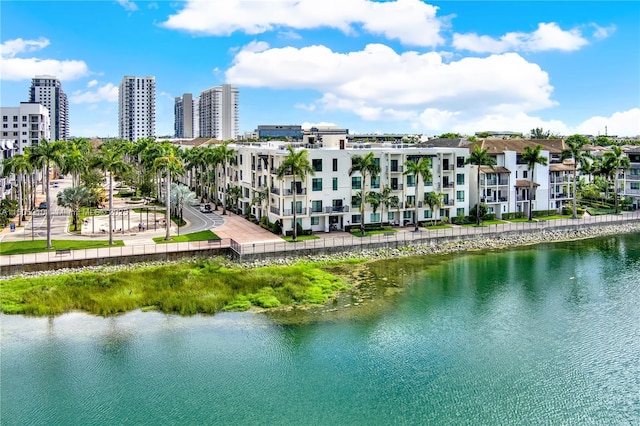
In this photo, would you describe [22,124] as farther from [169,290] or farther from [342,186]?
[169,290]

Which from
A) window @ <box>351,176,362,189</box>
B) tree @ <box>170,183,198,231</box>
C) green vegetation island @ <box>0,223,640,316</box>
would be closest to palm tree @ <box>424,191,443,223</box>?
window @ <box>351,176,362,189</box>

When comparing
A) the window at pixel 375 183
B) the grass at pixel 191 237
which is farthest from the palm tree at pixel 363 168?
the grass at pixel 191 237

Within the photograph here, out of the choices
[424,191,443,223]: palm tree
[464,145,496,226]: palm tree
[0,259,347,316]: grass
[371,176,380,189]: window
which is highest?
[464,145,496,226]: palm tree

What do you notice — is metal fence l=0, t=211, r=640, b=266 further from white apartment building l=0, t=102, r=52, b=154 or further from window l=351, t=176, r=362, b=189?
white apartment building l=0, t=102, r=52, b=154

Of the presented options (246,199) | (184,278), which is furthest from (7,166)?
(184,278)

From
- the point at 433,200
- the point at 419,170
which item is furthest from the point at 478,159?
the point at 419,170
